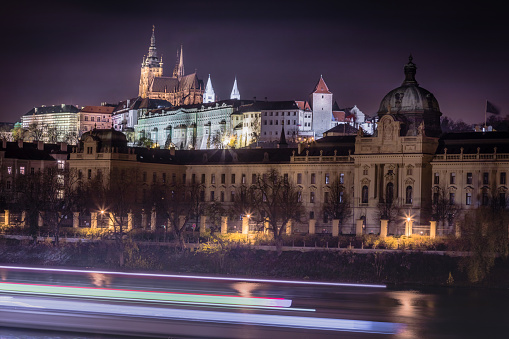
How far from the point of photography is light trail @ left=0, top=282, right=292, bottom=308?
51844mm

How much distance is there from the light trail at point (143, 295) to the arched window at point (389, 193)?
185 ft

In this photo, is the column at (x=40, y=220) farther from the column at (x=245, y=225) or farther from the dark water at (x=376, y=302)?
the dark water at (x=376, y=302)

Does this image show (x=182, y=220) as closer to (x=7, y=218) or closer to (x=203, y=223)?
(x=203, y=223)

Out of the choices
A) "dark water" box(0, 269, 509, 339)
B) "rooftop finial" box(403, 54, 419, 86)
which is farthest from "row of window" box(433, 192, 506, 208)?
"dark water" box(0, 269, 509, 339)

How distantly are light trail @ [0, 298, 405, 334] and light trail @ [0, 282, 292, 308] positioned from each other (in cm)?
134

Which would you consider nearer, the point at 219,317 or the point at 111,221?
the point at 219,317

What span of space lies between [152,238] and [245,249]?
12030mm

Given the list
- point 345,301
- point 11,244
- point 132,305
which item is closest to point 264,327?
point 132,305

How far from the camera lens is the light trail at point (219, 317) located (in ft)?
160

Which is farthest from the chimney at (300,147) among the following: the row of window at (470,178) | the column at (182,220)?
the column at (182,220)

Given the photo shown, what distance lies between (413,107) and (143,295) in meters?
66.7

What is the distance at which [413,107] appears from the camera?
114 metres

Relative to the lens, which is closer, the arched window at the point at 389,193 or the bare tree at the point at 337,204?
the arched window at the point at 389,193

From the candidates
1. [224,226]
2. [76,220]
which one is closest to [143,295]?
[224,226]
